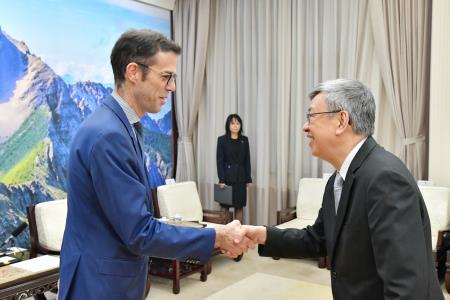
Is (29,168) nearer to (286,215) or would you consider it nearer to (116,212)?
(286,215)

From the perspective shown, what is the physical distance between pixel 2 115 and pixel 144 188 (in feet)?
10.7

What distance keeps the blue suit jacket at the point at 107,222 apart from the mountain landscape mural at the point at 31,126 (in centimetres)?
315

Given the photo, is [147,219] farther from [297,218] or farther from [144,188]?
[297,218]

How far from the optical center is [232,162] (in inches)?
217

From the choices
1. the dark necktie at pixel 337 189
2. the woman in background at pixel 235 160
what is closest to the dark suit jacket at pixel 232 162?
the woman in background at pixel 235 160

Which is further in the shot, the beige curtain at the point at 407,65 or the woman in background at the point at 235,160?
the woman in background at the point at 235,160

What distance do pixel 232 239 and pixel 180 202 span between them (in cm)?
329

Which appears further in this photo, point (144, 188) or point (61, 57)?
point (61, 57)

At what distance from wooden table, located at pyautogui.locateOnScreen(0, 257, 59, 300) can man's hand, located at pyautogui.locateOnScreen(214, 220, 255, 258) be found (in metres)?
1.65

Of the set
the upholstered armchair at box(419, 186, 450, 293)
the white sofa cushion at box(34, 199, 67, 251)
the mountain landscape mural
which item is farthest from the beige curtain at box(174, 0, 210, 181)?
the upholstered armchair at box(419, 186, 450, 293)

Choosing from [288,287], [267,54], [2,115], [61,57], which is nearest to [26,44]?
[61,57]

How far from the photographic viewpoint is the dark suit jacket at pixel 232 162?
552 cm

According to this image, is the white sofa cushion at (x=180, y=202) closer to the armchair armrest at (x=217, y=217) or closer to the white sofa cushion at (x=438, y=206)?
the armchair armrest at (x=217, y=217)

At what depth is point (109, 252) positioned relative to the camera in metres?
1.44
